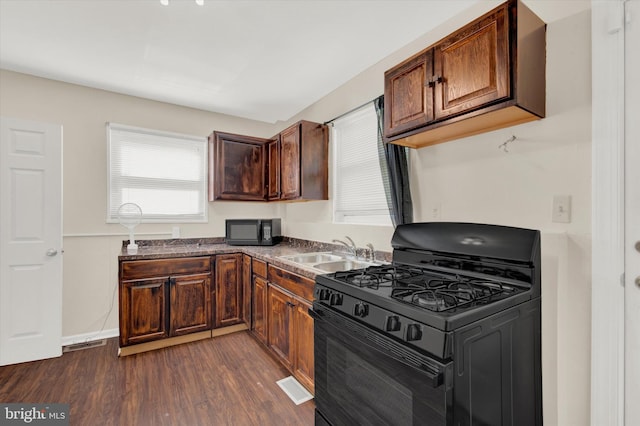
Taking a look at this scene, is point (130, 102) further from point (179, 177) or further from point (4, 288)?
point (4, 288)

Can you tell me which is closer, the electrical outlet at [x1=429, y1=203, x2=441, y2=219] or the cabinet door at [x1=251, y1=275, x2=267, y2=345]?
the electrical outlet at [x1=429, y1=203, x2=441, y2=219]

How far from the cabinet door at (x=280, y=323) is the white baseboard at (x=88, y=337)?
6.07 feet

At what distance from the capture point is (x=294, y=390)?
211cm

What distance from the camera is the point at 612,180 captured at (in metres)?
1.21

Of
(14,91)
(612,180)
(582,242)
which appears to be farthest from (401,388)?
(14,91)

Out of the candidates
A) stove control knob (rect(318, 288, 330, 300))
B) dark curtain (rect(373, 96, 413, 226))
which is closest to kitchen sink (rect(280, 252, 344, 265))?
dark curtain (rect(373, 96, 413, 226))

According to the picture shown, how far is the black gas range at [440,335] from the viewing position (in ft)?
3.15

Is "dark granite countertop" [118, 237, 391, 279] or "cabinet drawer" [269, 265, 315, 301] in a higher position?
"dark granite countertop" [118, 237, 391, 279]

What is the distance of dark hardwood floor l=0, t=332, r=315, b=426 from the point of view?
1849 mm

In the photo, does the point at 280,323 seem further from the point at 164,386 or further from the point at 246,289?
the point at 164,386

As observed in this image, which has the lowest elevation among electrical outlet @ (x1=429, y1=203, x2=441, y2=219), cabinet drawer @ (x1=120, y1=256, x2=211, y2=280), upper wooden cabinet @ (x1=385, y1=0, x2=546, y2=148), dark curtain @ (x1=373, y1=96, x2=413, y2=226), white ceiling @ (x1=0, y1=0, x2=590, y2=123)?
cabinet drawer @ (x1=120, y1=256, x2=211, y2=280)

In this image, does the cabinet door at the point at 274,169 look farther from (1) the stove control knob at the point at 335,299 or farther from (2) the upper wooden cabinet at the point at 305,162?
(1) the stove control knob at the point at 335,299

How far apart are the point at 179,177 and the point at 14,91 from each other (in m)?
1.56

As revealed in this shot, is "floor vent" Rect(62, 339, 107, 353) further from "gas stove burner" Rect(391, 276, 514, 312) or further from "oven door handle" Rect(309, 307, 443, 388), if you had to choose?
"gas stove burner" Rect(391, 276, 514, 312)
